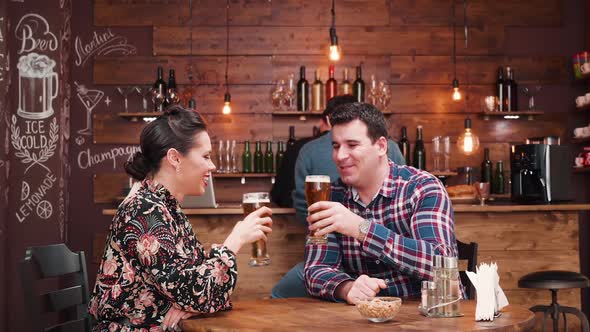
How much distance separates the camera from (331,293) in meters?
2.40

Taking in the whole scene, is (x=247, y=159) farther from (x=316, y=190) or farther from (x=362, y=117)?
(x=316, y=190)

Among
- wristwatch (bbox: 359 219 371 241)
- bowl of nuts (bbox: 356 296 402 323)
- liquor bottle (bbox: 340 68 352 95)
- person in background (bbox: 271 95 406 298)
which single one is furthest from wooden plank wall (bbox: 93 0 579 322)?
bowl of nuts (bbox: 356 296 402 323)

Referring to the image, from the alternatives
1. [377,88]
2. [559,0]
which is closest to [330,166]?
[377,88]

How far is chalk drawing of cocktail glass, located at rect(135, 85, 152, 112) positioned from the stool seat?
3593 millimetres

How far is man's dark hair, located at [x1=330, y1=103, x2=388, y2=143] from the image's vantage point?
8.57 feet

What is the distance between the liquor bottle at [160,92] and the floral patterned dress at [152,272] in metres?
4.11

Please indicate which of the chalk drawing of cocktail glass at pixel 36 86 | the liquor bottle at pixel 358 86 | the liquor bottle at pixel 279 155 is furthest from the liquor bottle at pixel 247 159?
the chalk drawing of cocktail glass at pixel 36 86

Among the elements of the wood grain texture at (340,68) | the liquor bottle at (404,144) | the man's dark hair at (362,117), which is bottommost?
the man's dark hair at (362,117)

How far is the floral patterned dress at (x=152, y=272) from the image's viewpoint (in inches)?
82.2

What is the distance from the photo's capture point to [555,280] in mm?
4195

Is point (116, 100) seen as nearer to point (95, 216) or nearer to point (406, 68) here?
point (95, 216)

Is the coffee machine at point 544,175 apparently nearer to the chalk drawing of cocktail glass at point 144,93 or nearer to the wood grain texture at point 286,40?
the wood grain texture at point 286,40

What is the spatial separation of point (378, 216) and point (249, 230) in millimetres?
593

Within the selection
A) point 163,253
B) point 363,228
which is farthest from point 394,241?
point 163,253
